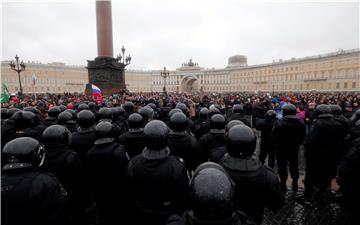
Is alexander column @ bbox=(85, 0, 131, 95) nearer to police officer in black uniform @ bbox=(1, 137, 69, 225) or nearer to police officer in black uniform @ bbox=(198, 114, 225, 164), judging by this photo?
police officer in black uniform @ bbox=(198, 114, 225, 164)

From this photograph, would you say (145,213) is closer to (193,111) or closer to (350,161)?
(350,161)

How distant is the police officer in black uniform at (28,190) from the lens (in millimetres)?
2227

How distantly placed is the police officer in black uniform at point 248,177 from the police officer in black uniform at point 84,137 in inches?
133

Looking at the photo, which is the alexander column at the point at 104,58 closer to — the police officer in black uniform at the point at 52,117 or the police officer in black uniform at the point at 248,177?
the police officer in black uniform at the point at 52,117

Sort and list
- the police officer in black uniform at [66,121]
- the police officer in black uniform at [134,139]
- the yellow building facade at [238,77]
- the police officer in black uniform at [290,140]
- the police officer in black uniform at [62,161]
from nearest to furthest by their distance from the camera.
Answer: the police officer in black uniform at [62,161] < the police officer in black uniform at [134,139] < the police officer in black uniform at [290,140] < the police officer in black uniform at [66,121] < the yellow building facade at [238,77]

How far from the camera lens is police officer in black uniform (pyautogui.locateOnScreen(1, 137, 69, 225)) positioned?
7.30 ft

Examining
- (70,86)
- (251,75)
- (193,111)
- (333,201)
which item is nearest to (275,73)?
(251,75)

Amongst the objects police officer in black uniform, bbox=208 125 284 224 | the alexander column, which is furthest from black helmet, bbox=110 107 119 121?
the alexander column

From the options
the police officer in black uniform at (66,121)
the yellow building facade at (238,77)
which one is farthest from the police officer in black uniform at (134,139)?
the yellow building facade at (238,77)

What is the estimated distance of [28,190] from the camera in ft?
7.49

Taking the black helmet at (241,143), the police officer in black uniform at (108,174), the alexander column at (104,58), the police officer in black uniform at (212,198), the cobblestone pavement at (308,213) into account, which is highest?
the alexander column at (104,58)

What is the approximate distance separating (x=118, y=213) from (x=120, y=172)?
81cm

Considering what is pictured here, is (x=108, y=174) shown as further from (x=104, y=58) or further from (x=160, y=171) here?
(x=104, y=58)

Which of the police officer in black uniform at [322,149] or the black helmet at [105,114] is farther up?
the black helmet at [105,114]
